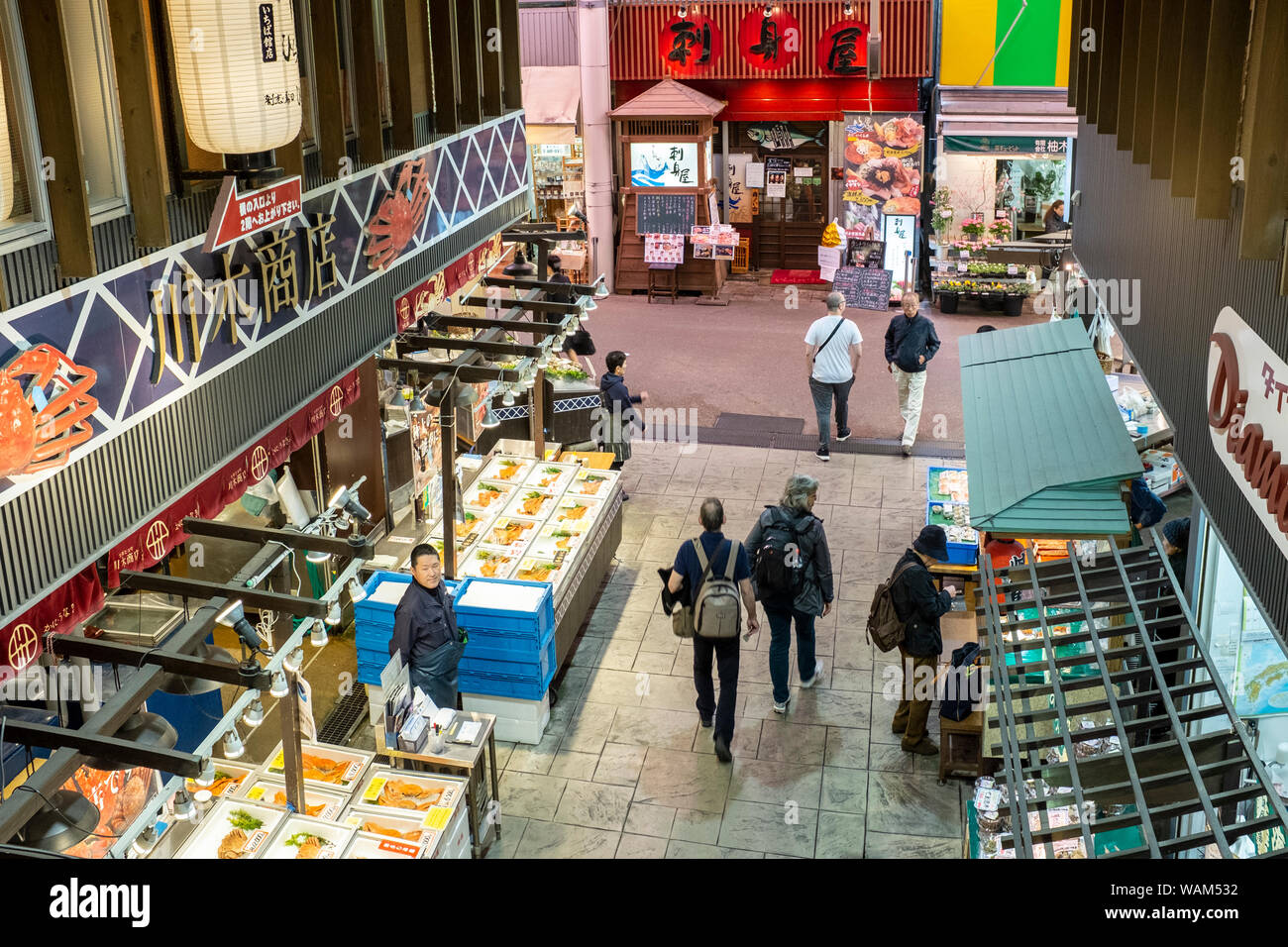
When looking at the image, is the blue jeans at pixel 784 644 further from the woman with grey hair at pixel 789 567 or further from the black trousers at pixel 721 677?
the black trousers at pixel 721 677

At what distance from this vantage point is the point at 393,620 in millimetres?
9477

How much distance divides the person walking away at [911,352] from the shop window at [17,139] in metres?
11.1

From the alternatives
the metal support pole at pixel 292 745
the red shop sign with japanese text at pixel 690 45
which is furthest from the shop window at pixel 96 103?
the red shop sign with japanese text at pixel 690 45

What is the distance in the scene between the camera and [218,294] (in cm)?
696

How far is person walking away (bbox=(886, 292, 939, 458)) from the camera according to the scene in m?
15.0

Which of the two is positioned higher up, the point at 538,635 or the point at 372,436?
the point at 372,436

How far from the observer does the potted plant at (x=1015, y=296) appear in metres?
21.5

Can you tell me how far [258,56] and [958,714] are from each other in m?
6.37

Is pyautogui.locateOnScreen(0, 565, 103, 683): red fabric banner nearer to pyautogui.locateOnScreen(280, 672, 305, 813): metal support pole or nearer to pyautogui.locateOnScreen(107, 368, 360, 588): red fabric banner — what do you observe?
pyautogui.locateOnScreen(107, 368, 360, 588): red fabric banner

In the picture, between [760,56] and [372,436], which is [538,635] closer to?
[372,436]

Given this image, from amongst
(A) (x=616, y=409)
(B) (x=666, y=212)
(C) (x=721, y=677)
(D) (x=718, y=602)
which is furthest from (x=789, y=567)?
(B) (x=666, y=212)

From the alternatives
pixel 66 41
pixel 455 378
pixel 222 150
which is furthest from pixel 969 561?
pixel 66 41

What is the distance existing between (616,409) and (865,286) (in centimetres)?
949

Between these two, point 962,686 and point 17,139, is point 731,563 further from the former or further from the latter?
point 17,139
